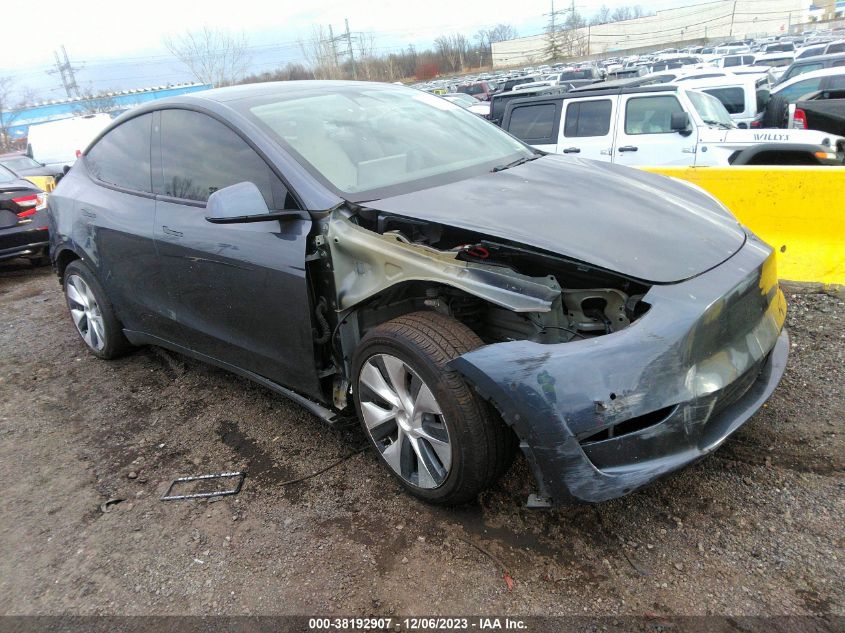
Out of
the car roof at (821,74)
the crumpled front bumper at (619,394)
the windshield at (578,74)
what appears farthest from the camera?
the windshield at (578,74)

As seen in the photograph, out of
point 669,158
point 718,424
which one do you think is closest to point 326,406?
point 718,424

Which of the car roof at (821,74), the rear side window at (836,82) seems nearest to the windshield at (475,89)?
the car roof at (821,74)

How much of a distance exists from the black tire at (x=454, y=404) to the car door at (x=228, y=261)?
1.82 ft

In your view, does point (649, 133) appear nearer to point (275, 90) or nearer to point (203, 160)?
point (275, 90)

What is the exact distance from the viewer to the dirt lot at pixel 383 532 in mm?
2125

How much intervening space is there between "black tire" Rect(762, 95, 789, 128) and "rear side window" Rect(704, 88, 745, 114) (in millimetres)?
1842

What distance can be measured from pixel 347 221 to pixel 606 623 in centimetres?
183

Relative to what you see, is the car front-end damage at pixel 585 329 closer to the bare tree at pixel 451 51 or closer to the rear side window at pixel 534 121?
the rear side window at pixel 534 121

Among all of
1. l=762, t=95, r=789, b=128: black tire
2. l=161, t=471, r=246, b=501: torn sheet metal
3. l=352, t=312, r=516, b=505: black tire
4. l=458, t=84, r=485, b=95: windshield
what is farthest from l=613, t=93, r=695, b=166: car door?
l=458, t=84, r=485, b=95: windshield

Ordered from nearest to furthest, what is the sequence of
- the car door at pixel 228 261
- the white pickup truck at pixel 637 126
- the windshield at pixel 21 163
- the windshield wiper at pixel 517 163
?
the car door at pixel 228 261 < the windshield wiper at pixel 517 163 < the white pickup truck at pixel 637 126 < the windshield at pixel 21 163

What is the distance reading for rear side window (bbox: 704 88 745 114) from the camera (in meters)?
11.1

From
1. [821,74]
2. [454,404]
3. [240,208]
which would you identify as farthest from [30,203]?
[821,74]

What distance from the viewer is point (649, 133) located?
7840 millimetres

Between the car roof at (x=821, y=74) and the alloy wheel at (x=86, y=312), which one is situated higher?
the car roof at (x=821, y=74)
